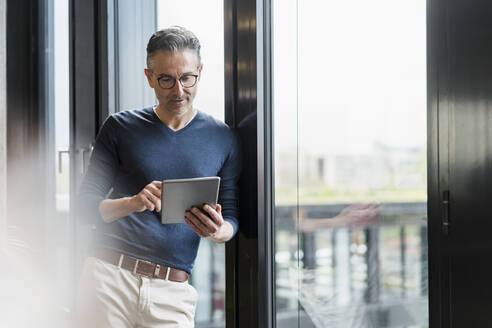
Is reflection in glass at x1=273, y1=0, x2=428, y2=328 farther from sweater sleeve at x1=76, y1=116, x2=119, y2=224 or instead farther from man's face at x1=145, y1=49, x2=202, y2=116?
sweater sleeve at x1=76, y1=116, x2=119, y2=224

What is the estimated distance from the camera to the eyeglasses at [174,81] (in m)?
1.60

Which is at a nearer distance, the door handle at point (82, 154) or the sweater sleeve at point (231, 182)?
the sweater sleeve at point (231, 182)

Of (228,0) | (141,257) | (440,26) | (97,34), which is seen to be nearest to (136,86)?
(97,34)

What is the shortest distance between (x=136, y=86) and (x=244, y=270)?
41.2 inches

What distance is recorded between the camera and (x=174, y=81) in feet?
5.25

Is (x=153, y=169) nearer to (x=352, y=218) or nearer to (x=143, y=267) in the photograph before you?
(x=143, y=267)

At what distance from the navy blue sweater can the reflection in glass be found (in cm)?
16

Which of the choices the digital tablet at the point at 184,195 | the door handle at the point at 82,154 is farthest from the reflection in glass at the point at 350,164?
the door handle at the point at 82,154

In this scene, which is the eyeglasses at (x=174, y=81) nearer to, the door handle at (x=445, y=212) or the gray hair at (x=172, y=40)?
the gray hair at (x=172, y=40)

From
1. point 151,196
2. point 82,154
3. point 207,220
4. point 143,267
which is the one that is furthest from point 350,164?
point 82,154

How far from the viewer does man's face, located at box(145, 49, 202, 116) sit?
5.23ft

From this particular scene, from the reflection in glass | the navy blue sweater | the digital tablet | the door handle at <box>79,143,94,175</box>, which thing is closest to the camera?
the reflection in glass

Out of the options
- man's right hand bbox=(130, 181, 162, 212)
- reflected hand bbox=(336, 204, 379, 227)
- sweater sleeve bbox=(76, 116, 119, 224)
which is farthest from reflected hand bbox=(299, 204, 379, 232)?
sweater sleeve bbox=(76, 116, 119, 224)

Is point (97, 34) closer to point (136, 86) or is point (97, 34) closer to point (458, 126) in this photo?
point (136, 86)
